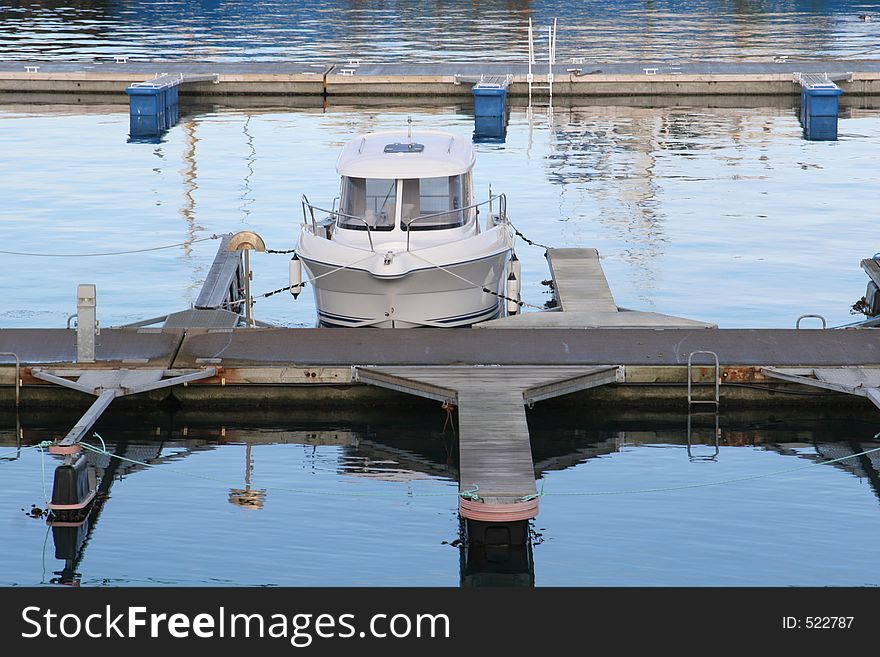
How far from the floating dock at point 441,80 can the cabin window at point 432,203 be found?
27193 millimetres

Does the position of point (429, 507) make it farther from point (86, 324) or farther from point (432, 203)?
Result: point (432, 203)

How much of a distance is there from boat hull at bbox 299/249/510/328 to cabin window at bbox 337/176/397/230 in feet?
2.98

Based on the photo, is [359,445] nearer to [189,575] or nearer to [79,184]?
[189,575]

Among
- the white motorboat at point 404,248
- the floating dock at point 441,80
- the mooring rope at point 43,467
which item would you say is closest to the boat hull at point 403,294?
the white motorboat at point 404,248

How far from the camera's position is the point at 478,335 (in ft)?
64.2

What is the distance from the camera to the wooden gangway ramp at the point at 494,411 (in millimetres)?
13859

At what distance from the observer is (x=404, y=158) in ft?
71.3

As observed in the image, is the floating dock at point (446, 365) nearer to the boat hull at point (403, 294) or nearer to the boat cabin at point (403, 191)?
the boat hull at point (403, 294)

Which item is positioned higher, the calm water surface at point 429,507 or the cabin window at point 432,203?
the cabin window at point 432,203

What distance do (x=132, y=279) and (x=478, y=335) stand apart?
31.1 ft

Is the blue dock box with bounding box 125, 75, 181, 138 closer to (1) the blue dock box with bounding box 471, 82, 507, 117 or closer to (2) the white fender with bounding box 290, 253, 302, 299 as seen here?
(1) the blue dock box with bounding box 471, 82, 507, 117

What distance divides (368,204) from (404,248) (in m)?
1.11

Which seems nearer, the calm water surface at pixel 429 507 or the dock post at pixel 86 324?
the calm water surface at pixel 429 507
